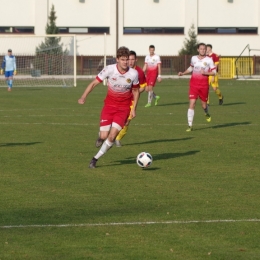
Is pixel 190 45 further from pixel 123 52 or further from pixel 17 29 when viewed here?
pixel 123 52

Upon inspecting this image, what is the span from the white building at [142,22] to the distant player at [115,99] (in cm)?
5473

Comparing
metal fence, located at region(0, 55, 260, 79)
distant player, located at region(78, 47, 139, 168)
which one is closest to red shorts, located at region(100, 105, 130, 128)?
distant player, located at region(78, 47, 139, 168)

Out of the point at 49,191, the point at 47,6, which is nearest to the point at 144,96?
the point at 49,191

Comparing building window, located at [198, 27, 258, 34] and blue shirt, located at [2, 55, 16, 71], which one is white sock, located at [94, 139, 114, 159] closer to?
blue shirt, located at [2, 55, 16, 71]

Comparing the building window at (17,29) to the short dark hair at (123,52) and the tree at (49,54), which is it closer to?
the tree at (49,54)

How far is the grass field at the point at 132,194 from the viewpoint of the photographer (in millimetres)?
8227

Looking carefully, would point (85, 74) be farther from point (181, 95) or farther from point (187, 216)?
point (187, 216)

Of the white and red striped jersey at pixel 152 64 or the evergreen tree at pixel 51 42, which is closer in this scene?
the white and red striped jersey at pixel 152 64

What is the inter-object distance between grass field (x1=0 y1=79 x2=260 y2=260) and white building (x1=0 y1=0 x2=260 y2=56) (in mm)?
47361

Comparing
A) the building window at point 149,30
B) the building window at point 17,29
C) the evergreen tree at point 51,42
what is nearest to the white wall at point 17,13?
the building window at point 17,29

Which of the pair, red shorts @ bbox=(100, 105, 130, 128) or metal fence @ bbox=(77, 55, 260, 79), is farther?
metal fence @ bbox=(77, 55, 260, 79)

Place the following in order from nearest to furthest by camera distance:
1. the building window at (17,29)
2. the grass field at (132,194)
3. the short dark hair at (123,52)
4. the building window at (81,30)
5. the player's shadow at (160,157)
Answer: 1. the grass field at (132,194)
2. the short dark hair at (123,52)
3. the player's shadow at (160,157)
4. the building window at (17,29)
5. the building window at (81,30)

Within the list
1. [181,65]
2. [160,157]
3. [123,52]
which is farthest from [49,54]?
[123,52]

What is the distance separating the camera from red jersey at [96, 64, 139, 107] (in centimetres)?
1402
